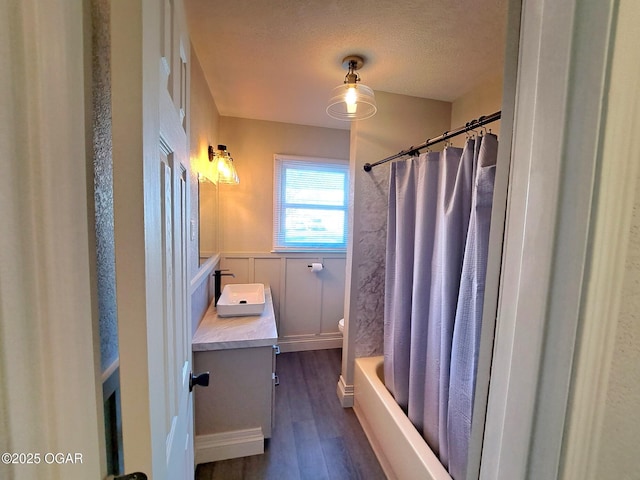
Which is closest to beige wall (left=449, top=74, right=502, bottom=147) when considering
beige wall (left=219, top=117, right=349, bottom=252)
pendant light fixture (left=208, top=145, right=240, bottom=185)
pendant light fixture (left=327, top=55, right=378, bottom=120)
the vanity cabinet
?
pendant light fixture (left=327, top=55, right=378, bottom=120)

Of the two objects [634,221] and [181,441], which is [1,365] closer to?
[181,441]

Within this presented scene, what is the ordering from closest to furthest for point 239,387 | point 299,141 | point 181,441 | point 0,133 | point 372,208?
point 0,133 → point 181,441 → point 239,387 → point 372,208 → point 299,141

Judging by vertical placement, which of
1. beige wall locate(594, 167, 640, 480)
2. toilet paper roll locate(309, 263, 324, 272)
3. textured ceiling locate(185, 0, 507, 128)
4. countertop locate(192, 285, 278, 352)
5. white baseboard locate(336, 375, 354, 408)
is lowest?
white baseboard locate(336, 375, 354, 408)

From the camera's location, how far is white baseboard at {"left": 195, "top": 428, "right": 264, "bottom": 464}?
1.55 meters

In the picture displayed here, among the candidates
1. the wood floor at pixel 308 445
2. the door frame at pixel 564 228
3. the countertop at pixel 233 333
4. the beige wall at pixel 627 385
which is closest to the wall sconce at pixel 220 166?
the countertop at pixel 233 333

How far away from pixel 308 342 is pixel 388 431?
150 cm

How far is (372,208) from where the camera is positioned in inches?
81.5

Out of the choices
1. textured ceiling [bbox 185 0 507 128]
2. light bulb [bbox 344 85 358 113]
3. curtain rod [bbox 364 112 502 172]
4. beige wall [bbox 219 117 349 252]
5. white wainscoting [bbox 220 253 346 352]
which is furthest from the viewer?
white wainscoting [bbox 220 253 346 352]

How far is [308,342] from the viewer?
2.93m

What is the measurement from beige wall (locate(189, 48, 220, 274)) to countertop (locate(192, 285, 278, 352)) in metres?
0.39

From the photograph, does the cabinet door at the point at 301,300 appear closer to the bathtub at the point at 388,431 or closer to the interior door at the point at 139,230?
the bathtub at the point at 388,431

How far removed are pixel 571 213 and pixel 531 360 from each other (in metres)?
0.26

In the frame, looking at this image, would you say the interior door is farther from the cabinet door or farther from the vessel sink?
the cabinet door

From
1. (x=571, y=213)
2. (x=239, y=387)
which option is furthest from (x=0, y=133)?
(x=239, y=387)
